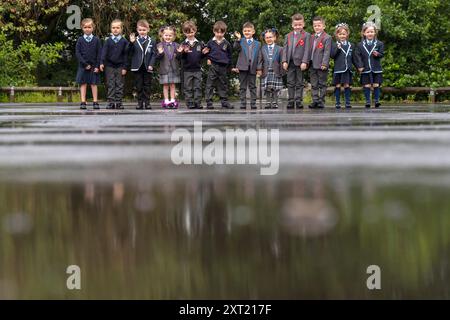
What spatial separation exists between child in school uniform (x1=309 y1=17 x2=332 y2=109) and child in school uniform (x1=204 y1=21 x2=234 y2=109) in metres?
2.00

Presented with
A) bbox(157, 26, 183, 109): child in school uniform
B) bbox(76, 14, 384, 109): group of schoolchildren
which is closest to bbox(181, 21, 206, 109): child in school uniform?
bbox(76, 14, 384, 109): group of schoolchildren

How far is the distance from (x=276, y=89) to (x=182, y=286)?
57.7 ft

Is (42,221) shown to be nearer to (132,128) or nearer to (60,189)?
(60,189)

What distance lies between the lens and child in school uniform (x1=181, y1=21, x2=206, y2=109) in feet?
63.5

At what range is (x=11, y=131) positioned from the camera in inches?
386

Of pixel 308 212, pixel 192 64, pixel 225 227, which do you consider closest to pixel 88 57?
pixel 192 64

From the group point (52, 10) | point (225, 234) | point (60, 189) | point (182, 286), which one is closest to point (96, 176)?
point (60, 189)

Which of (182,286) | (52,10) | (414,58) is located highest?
(52,10)

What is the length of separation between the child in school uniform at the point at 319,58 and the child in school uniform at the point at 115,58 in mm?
3922

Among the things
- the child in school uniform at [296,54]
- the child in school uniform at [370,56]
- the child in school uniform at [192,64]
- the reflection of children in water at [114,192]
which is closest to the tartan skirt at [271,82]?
the child in school uniform at [296,54]

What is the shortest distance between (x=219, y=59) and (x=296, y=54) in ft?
6.03

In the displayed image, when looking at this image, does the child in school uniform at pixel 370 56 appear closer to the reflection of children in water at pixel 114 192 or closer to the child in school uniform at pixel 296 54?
the child in school uniform at pixel 296 54

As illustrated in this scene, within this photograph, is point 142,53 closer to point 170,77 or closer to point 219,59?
point 170,77

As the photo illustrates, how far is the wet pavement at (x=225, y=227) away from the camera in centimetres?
236
